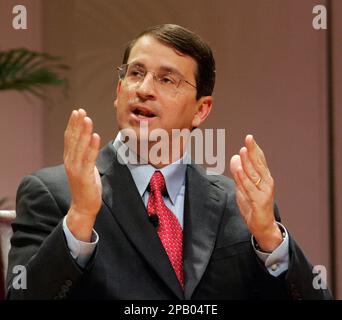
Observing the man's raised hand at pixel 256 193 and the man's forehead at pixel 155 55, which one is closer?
the man's raised hand at pixel 256 193

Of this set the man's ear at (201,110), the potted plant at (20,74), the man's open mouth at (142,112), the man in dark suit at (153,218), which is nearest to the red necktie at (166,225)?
the man in dark suit at (153,218)

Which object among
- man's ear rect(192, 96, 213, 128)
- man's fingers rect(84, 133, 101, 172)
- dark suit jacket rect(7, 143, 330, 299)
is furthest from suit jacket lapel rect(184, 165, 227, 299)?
man's fingers rect(84, 133, 101, 172)

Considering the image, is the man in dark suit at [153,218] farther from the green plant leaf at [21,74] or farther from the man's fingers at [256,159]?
the green plant leaf at [21,74]

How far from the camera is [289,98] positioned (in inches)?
117

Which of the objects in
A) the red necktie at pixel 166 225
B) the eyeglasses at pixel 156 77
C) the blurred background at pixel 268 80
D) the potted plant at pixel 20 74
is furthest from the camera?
the blurred background at pixel 268 80

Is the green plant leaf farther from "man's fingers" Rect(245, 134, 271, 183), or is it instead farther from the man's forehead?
the man's forehead

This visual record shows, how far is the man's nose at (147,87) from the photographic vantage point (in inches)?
74.4

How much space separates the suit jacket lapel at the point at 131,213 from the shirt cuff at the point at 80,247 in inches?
6.2

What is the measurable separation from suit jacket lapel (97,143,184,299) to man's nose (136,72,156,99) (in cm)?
18

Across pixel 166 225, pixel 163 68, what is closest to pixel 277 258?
pixel 166 225

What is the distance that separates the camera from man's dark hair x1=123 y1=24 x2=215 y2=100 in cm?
195

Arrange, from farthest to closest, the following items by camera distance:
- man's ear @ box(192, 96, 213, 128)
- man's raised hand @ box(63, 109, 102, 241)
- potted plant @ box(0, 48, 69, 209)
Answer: man's ear @ box(192, 96, 213, 128) < man's raised hand @ box(63, 109, 102, 241) < potted plant @ box(0, 48, 69, 209)

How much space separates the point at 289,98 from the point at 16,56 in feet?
6.54
